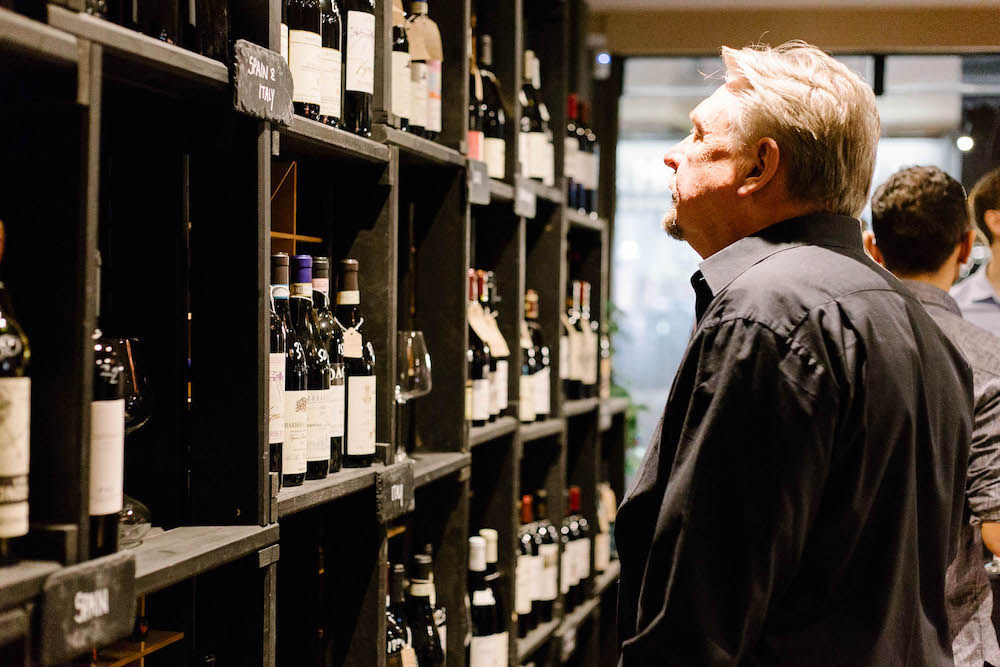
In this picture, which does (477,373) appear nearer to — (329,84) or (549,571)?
(549,571)

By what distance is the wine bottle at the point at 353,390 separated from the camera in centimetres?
176

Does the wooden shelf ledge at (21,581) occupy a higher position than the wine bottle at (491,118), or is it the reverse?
the wine bottle at (491,118)

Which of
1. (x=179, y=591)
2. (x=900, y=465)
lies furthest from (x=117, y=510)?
(x=900, y=465)

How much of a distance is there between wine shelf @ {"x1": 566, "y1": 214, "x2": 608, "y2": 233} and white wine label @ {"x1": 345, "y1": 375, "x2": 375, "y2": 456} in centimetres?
155

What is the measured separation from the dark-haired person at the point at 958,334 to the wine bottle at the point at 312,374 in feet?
→ 3.68

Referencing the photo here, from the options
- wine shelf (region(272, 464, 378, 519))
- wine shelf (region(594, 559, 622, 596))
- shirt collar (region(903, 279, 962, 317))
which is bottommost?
wine shelf (region(594, 559, 622, 596))

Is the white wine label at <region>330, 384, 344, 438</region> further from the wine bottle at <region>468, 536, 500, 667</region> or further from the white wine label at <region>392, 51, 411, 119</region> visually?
the wine bottle at <region>468, 536, 500, 667</region>

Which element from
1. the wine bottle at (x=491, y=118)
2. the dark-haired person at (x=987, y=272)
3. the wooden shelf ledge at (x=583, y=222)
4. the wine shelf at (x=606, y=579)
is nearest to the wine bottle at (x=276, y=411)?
the wine bottle at (x=491, y=118)

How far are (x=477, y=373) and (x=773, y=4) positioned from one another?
263 cm

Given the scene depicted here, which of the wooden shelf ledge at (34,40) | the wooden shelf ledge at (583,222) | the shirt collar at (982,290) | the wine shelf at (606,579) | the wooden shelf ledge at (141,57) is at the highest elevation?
the wooden shelf ledge at (583,222)

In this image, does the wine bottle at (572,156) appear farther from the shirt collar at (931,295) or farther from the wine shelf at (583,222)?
the shirt collar at (931,295)

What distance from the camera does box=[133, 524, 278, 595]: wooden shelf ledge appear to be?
1154 mm

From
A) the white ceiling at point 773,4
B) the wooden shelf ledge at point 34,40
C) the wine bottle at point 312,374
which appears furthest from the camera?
the white ceiling at point 773,4

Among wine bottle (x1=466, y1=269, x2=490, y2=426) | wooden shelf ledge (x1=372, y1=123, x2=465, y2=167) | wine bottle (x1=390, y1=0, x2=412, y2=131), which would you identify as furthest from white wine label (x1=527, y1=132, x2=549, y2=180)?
wine bottle (x1=390, y1=0, x2=412, y2=131)
